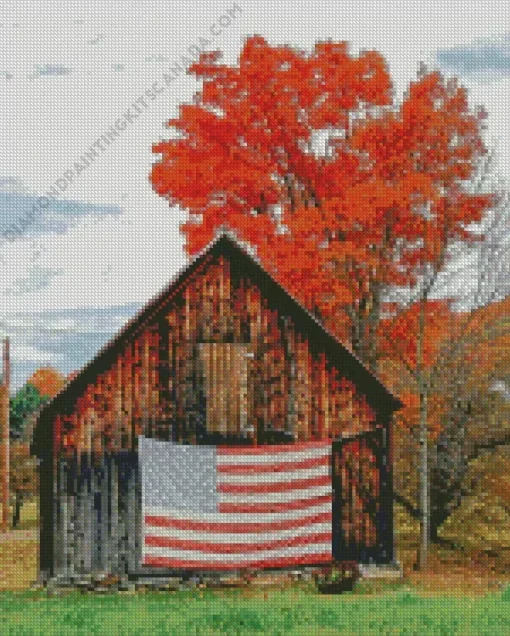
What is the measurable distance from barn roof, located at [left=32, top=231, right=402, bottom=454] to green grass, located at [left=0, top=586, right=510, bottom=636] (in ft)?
17.0

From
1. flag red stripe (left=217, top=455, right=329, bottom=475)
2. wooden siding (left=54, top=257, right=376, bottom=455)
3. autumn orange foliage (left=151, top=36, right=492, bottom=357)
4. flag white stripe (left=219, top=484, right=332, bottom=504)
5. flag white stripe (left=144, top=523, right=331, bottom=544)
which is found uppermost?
autumn orange foliage (left=151, top=36, right=492, bottom=357)

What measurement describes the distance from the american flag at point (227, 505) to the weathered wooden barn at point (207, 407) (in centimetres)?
39

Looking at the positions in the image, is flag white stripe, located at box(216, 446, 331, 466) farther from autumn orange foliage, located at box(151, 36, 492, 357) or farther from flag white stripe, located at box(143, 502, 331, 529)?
autumn orange foliage, located at box(151, 36, 492, 357)

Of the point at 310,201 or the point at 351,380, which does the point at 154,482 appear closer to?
the point at 351,380

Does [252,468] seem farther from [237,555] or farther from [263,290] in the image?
[263,290]

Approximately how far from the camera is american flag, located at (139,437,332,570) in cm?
2884

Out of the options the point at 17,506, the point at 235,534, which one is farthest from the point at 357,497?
the point at 17,506

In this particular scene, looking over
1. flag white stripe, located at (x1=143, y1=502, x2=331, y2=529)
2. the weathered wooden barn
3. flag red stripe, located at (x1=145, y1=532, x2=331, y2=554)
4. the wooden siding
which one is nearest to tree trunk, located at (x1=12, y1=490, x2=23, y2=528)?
the weathered wooden barn

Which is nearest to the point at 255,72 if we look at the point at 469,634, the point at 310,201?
the point at 310,201

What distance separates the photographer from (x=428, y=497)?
1486 inches

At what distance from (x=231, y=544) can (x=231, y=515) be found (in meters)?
0.64

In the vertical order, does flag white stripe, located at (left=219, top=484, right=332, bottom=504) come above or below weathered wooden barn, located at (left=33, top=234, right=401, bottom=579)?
below

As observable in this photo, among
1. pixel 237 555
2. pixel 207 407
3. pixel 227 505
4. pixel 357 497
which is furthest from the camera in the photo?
pixel 357 497

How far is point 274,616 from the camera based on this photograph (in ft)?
65.7
